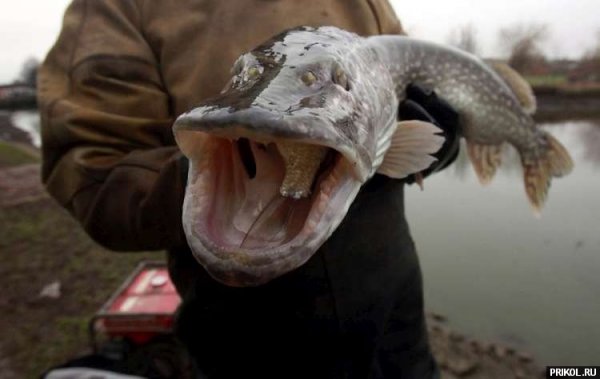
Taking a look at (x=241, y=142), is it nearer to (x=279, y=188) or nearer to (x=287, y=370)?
(x=279, y=188)

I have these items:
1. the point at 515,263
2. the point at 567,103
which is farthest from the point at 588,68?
the point at 515,263

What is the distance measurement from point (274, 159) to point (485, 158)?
5.47 feet

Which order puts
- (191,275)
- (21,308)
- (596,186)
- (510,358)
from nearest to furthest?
(191,275) < (21,308) < (510,358) < (596,186)

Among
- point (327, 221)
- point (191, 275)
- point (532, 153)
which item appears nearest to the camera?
point (327, 221)

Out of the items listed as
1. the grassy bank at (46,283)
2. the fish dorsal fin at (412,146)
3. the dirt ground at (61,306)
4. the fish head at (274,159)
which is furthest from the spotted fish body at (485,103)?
the grassy bank at (46,283)

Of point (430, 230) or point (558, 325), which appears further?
point (430, 230)

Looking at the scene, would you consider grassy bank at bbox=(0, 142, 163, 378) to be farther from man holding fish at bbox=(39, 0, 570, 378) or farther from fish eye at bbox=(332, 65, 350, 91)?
fish eye at bbox=(332, 65, 350, 91)

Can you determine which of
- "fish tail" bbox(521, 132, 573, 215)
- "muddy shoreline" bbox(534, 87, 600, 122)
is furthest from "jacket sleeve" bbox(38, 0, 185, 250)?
"muddy shoreline" bbox(534, 87, 600, 122)

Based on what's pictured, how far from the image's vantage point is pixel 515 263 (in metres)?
5.81

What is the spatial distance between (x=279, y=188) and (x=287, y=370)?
77 cm

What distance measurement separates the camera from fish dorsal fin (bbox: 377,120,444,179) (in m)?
1.45

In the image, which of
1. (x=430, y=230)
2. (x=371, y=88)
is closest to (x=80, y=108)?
(x=371, y=88)

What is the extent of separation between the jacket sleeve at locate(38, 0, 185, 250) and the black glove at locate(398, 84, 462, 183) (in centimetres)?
85

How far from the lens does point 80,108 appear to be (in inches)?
59.1
